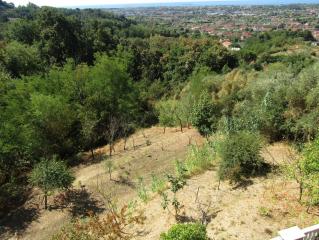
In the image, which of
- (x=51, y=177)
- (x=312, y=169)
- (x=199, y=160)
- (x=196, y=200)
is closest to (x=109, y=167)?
(x=51, y=177)

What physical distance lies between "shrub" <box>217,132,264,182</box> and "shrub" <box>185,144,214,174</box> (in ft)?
4.59

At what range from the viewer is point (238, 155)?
40.4 feet

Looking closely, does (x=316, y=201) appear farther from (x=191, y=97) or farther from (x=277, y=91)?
(x=191, y=97)

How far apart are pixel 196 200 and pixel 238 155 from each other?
89.9 inches

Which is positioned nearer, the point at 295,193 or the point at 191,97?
the point at 295,193

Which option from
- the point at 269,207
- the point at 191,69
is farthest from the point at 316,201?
the point at 191,69

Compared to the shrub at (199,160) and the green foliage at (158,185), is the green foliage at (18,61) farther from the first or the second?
the green foliage at (158,185)

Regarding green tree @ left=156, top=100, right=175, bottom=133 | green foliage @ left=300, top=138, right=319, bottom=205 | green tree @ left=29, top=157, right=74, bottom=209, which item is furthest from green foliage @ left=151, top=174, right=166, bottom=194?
green tree @ left=156, top=100, right=175, bottom=133

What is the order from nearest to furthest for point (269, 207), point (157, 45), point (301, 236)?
point (301, 236) → point (269, 207) → point (157, 45)

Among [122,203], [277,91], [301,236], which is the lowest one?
[122,203]

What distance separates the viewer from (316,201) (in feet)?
32.1

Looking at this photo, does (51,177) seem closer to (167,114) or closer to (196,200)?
(196,200)

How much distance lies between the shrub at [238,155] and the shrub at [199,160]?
4.59 feet

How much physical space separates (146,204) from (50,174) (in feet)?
12.4
